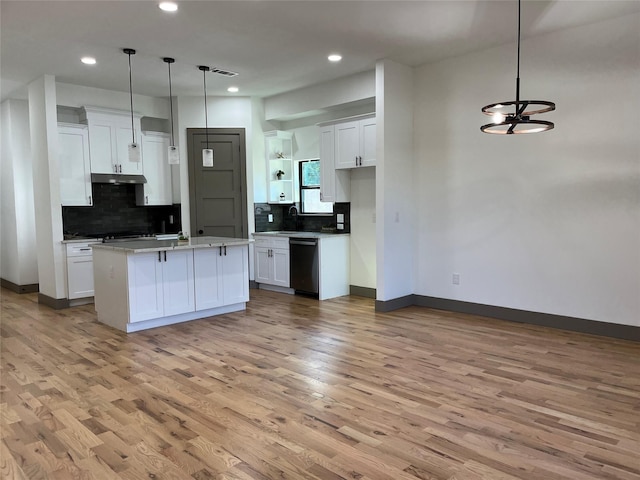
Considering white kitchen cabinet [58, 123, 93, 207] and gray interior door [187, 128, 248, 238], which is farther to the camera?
gray interior door [187, 128, 248, 238]

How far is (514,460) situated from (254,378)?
1875 mm

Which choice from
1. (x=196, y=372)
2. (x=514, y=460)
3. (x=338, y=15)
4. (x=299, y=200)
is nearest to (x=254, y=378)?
(x=196, y=372)

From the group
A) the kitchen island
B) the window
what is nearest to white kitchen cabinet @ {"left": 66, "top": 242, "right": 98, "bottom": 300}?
the kitchen island

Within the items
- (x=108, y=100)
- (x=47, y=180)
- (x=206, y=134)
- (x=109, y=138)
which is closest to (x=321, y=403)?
(x=47, y=180)

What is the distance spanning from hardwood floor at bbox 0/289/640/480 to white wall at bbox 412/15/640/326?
0.52 m

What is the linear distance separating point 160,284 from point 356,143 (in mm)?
3018

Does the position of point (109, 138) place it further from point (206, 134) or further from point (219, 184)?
point (219, 184)

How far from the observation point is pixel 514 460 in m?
2.35

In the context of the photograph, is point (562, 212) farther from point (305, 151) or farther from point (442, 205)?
point (305, 151)

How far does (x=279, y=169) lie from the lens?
7453 mm

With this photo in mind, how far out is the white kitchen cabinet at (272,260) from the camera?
267 inches

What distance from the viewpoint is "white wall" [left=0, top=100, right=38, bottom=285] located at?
23.3 ft

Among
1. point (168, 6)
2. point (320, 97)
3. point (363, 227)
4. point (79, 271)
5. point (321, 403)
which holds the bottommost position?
point (321, 403)

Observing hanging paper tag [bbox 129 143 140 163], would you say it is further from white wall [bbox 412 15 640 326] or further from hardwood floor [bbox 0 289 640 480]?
white wall [bbox 412 15 640 326]
